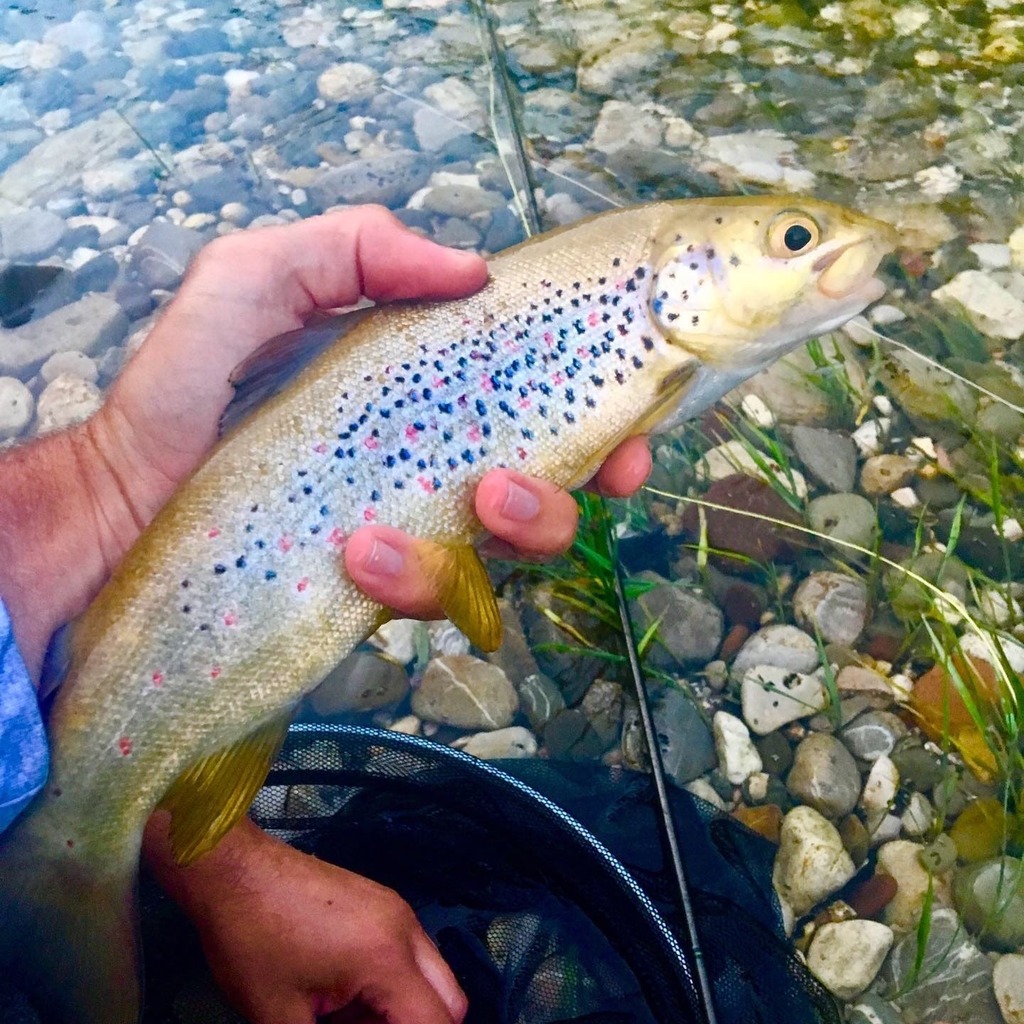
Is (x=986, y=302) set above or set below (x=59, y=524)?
below

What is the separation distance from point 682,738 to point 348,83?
17.2ft

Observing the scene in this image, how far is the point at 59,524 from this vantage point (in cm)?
272

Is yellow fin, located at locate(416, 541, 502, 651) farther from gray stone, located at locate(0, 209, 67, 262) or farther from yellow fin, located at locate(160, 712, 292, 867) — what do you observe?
gray stone, located at locate(0, 209, 67, 262)

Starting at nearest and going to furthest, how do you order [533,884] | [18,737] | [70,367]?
[18,737] → [533,884] → [70,367]

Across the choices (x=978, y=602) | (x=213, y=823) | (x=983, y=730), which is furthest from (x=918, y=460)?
(x=213, y=823)

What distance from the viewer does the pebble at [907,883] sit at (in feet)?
9.34

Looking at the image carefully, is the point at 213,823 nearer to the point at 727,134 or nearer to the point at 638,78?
the point at 727,134

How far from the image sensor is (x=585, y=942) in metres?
2.48

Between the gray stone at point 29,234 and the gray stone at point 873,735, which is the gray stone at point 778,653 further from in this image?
the gray stone at point 29,234

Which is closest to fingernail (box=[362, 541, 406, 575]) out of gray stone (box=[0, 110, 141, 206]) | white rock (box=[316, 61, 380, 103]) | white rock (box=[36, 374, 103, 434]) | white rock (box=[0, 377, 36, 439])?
white rock (box=[36, 374, 103, 434])

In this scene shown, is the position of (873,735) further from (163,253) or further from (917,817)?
(163,253)

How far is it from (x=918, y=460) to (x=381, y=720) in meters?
2.55

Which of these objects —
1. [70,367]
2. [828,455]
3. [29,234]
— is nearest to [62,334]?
[70,367]

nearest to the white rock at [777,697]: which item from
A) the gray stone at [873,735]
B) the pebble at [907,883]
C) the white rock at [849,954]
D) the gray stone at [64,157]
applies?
the gray stone at [873,735]
